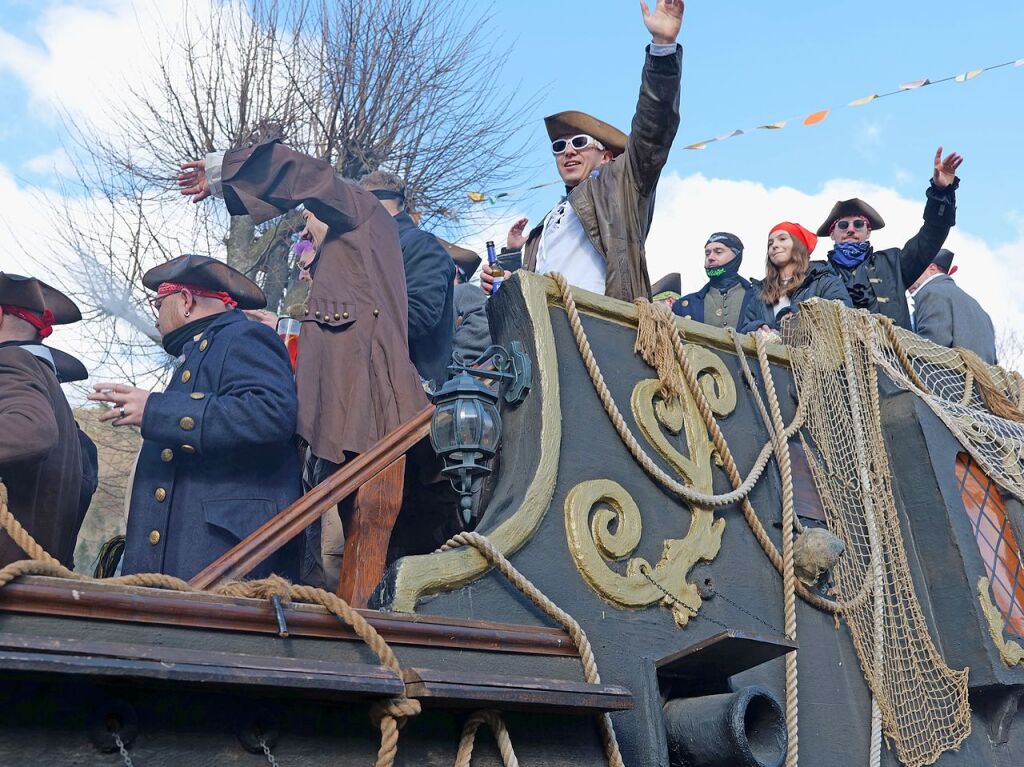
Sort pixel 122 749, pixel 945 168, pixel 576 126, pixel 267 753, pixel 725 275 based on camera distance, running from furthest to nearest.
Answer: pixel 725 275
pixel 945 168
pixel 576 126
pixel 267 753
pixel 122 749

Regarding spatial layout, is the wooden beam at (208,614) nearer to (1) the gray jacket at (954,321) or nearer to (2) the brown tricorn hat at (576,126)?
(2) the brown tricorn hat at (576,126)

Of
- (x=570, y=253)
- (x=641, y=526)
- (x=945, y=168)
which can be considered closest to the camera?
(x=641, y=526)

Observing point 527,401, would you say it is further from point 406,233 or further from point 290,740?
point 406,233

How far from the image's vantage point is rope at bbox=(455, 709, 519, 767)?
280 cm

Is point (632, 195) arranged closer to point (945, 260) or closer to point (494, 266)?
point (494, 266)

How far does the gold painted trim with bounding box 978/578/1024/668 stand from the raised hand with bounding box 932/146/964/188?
2.54 metres

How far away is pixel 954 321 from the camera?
6797mm

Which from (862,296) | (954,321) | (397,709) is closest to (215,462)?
(397,709)

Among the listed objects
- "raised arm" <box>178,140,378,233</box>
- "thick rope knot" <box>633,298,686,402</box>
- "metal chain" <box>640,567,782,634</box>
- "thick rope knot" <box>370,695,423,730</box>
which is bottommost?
"thick rope knot" <box>370,695,423,730</box>

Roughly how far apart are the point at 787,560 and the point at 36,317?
3416mm

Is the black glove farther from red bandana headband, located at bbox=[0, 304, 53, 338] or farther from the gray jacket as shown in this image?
red bandana headband, located at bbox=[0, 304, 53, 338]

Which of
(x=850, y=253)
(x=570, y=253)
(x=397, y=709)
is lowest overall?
(x=397, y=709)

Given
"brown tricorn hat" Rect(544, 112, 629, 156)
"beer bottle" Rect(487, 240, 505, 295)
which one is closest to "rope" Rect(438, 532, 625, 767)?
"brown tricorn hat" Rect(544, 112, 629, 156)

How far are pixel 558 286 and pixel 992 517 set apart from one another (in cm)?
241
